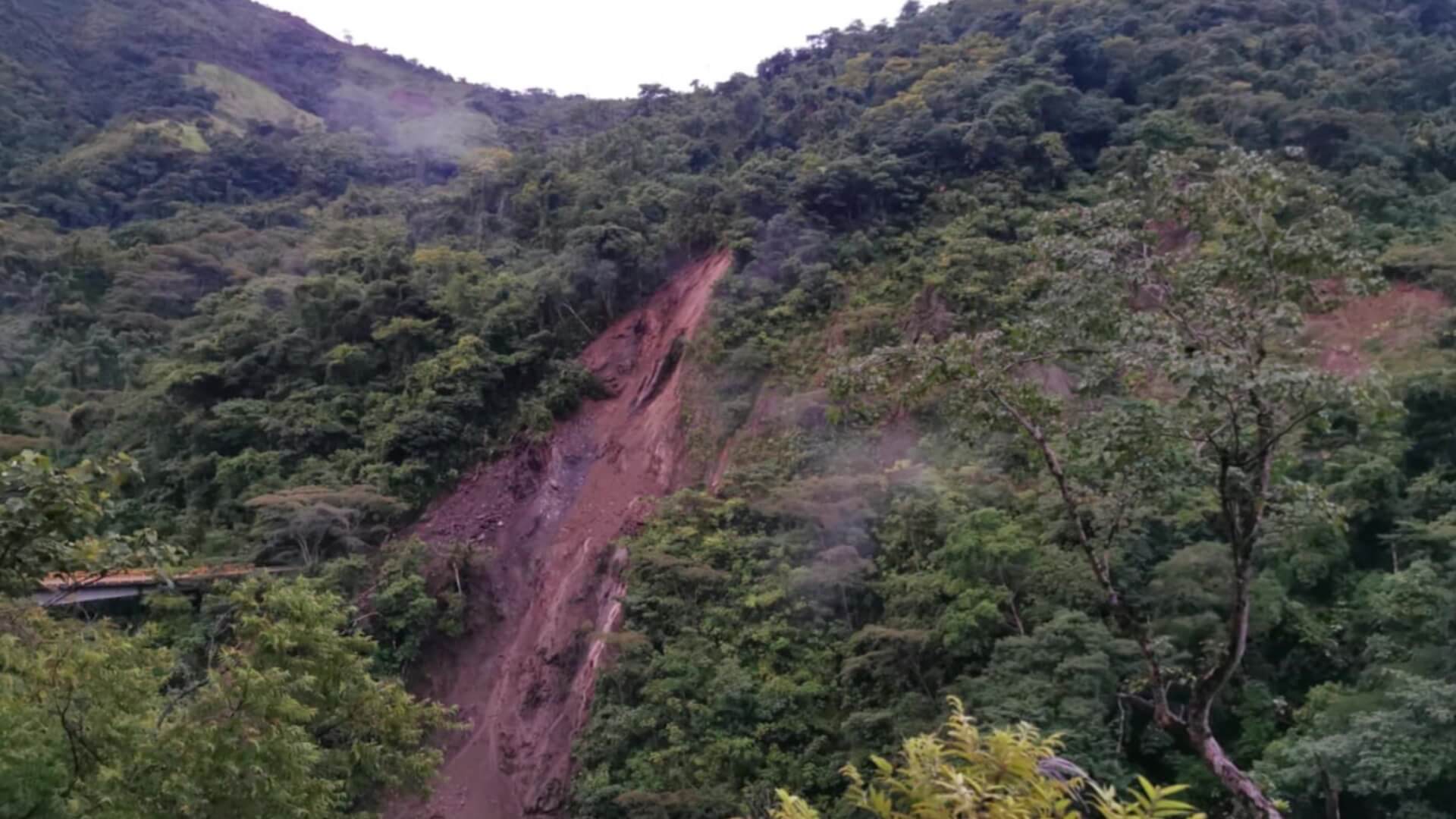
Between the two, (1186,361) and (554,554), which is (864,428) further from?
(1186,361)

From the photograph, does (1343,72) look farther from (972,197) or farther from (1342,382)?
(1342,382)

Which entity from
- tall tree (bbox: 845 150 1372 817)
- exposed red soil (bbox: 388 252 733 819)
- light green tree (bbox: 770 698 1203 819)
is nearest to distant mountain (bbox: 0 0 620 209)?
exposed red soil (bbox: 388 252 733 819)

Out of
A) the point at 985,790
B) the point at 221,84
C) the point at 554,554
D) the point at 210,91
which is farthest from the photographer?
the point at 221,84

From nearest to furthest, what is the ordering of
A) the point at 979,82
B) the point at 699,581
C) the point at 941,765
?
the point at 941,765, the point at 699,581, the point at 979,82

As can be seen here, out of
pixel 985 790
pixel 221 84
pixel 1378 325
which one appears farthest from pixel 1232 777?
pixel 221 84

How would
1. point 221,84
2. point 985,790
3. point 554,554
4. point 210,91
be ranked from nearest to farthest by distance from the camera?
A: point 985,790, point 554,554, point 210,91, point 221,84

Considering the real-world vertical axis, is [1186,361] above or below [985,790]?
above

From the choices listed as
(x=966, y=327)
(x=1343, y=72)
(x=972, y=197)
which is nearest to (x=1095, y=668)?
(x=966, y=327)
